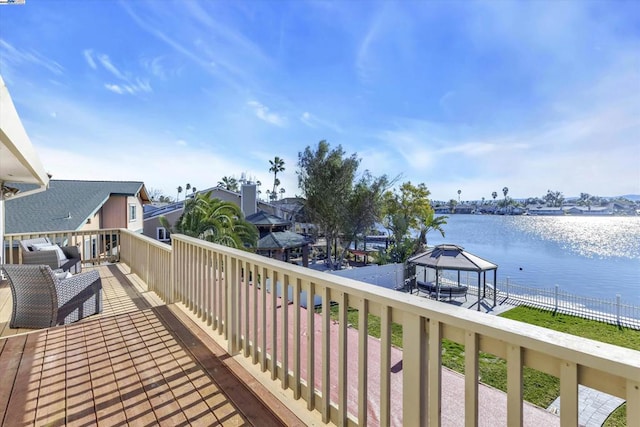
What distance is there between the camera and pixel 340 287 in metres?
1.70

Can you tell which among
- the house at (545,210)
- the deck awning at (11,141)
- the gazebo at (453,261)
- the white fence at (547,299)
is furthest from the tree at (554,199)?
the deck awning at (11,141)

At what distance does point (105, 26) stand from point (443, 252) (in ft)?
47.2

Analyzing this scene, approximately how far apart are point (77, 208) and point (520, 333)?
15.7 meters

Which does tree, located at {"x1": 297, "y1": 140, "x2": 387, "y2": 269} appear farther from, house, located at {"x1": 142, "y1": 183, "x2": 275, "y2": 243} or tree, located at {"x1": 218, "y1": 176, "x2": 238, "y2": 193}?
tree, located at {"x1": 218, "y1": 176, "x2": 238, "y2": 193}

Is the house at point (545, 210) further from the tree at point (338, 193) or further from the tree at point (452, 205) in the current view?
the tree at point (338, 193)

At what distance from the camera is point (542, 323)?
39.6 ft

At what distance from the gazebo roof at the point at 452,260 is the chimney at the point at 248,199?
41.0 ft

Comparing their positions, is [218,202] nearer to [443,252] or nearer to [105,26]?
[105,26]

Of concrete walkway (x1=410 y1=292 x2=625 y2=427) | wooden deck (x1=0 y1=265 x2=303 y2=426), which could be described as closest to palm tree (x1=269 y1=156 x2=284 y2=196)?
concrete walkway (x1=410 y1=292 x2=625 y2=427)

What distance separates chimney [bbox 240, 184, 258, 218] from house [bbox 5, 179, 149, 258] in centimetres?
681

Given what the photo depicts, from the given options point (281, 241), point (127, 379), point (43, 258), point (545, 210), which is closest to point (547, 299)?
point (281, 241)

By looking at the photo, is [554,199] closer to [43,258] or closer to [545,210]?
[545,210]

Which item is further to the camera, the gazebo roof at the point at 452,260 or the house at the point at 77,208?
the gazebo roof at the point at 452,260

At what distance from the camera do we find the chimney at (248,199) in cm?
2303
